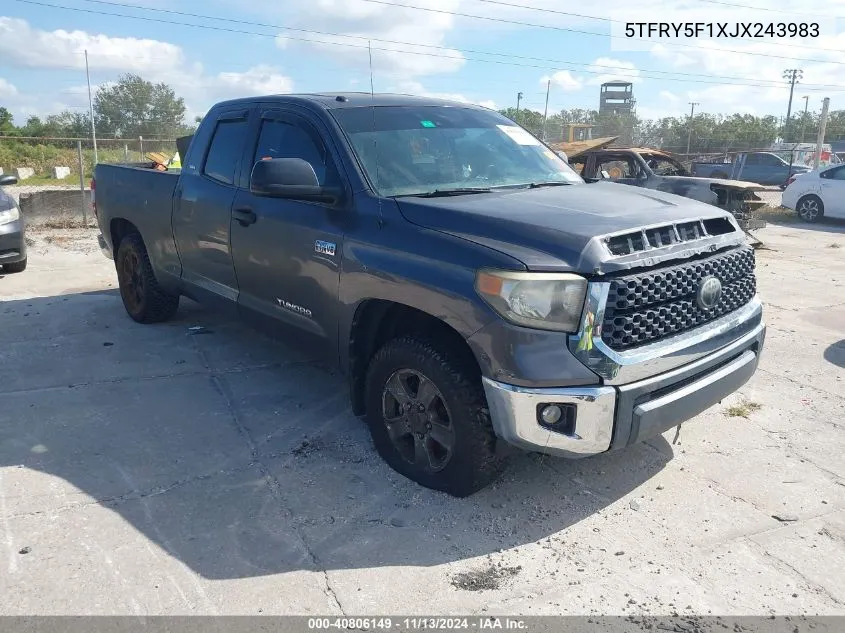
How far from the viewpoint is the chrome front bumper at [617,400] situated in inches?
115

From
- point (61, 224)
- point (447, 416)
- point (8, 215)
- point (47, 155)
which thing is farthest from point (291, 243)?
point (47, 155)

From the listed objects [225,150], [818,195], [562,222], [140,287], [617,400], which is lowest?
[140,287]

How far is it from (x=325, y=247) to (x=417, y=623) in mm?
1980

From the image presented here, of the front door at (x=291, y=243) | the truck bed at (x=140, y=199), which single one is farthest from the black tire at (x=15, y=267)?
the front door at (x=291, y=243)

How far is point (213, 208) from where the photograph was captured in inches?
189

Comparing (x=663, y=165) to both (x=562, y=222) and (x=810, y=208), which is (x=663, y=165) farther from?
(x=562, y=222)

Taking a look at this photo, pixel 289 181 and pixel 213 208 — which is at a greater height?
pixel 289 181

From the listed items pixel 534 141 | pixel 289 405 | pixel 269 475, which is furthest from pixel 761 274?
pixel 269 475

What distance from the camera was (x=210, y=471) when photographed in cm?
380

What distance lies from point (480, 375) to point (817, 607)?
1606mm

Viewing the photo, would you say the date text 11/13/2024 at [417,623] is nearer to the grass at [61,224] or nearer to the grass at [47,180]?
the grass at [61,224]

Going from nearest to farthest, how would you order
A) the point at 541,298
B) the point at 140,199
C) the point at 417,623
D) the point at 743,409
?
the point at 417,623
the point at 541,298
the point at 743,409
the point at 140,199

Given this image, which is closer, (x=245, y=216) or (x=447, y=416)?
(x=447, y=416)

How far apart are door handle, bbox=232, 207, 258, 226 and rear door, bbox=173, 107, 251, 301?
0.13 metres
